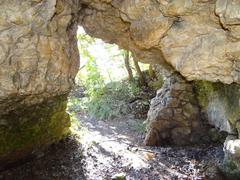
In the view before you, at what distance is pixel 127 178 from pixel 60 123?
1819 millimetres

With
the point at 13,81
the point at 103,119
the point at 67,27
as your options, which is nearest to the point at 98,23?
the point at 67,27

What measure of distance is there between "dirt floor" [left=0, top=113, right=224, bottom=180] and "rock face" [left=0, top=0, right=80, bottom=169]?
0.43 meters

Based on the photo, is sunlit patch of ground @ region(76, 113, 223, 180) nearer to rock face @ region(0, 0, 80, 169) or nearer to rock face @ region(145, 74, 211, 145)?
rock face @ region(145, 74, 211, 145)

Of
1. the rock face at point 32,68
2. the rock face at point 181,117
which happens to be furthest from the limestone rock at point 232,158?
Answer: the rock face at point 32,68

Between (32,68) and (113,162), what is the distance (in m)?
2.99

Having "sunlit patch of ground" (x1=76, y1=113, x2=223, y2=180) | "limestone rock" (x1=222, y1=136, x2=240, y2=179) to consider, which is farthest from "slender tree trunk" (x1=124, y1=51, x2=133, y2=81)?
"limestone rock" (x1=222, y1=136, x2=240, y2=179)

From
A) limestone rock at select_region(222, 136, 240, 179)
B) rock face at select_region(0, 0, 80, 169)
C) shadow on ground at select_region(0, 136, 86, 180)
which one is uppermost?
rock face at select_region(0, 0, 80, 169)

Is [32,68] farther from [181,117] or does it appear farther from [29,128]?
[181,117]

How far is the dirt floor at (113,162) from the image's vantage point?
22.1 feet

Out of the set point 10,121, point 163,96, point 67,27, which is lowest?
point 10,121

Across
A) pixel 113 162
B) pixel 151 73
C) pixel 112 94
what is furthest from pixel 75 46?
pixel 112 94

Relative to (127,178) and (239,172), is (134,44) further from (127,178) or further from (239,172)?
(239,172)

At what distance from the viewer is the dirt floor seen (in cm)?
675

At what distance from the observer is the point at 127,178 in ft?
22.7
